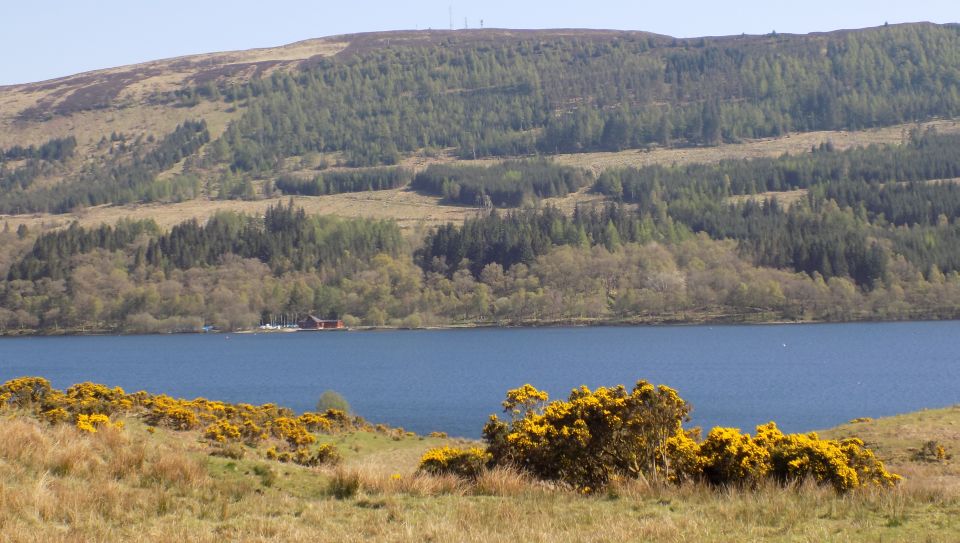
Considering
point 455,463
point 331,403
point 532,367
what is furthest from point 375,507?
point 532,367

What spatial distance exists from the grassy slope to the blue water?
37626 mm

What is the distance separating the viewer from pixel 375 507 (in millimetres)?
15445

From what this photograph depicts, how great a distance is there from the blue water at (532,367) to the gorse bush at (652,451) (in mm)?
34499

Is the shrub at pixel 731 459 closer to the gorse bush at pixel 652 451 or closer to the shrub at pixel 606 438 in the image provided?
the gorse bush at pixel 652 451

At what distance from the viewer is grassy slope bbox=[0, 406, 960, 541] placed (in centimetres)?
1312

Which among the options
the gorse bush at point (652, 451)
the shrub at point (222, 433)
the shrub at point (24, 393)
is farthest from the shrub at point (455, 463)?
the shrub at point (24, 393)

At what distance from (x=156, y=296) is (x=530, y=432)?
170m

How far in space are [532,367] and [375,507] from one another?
86198 mm

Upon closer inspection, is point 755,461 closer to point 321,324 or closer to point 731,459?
point 731,459

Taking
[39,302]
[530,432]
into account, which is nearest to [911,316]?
[39,302]

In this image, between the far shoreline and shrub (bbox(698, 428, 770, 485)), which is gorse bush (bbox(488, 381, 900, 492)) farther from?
the far shoreline

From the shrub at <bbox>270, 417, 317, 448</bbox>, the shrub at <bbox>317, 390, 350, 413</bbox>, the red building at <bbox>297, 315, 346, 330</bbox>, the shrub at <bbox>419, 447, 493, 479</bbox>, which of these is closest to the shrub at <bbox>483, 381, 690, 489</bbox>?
the shrub at <bbox>419, 447, 493, 479</bbox>

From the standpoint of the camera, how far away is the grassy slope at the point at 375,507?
13.1 metres

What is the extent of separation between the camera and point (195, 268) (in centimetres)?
19062
